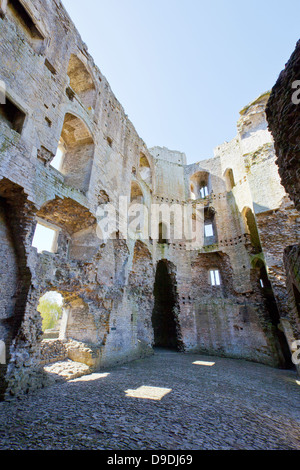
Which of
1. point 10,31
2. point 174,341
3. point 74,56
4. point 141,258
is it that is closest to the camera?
point 10,31

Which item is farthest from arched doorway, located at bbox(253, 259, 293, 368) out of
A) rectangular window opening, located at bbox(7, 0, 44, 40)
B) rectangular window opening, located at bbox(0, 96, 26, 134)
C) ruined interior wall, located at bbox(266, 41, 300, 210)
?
rectangular window opening, located at bbox(7, 0, 44, 40)

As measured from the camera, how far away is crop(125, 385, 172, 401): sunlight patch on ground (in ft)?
16.1

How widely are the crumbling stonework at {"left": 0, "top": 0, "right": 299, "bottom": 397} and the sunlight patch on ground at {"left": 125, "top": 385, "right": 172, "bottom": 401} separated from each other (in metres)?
2.41

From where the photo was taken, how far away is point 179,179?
1792 centimetres

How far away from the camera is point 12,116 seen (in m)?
6.13

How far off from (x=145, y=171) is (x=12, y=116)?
11055 millimetres

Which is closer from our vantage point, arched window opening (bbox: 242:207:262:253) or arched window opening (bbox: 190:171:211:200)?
arched window opening (bbox: 242:207:262:253)

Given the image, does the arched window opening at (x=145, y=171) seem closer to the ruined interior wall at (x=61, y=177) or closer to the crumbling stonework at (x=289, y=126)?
the ruined interior wall at (x=61, y=177)

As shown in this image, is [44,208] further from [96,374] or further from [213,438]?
[213,438]

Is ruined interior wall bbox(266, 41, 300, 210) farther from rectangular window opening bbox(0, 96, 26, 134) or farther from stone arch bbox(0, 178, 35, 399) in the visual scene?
rectangular window opening bbox(0, 96, 26, 134)

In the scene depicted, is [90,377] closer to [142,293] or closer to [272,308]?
[142,293]

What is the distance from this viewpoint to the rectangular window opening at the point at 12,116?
597 centimetres

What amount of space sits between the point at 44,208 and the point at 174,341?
503 inches
